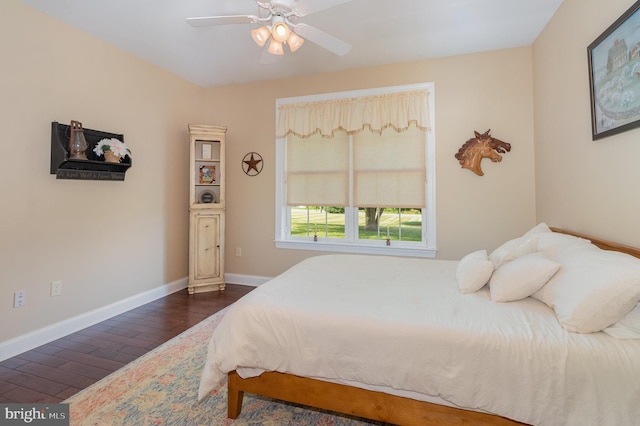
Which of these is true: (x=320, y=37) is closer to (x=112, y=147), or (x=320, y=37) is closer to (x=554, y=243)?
(x=554, y=243)

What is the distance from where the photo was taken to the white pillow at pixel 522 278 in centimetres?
150

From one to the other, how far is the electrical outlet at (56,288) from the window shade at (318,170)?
2.44 meters

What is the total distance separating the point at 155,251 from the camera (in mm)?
3613

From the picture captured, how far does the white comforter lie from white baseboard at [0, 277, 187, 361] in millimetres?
1931

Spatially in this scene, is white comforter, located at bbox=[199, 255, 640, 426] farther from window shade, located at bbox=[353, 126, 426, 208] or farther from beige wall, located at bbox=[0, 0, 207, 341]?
beige wall, located at bbox=[0, 0, 207, 341]

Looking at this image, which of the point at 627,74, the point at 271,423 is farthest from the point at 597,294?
the point at 271,423

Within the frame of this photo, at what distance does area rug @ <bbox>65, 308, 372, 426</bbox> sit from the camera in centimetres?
162

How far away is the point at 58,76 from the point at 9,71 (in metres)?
0.34

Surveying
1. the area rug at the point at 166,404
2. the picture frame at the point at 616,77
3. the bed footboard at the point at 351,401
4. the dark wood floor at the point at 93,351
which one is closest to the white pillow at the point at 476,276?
the bed footboard at the point at 351,401

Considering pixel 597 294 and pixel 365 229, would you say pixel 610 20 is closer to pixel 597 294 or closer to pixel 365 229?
pixel 597 294

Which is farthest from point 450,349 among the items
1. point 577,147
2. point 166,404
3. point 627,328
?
point 577,147

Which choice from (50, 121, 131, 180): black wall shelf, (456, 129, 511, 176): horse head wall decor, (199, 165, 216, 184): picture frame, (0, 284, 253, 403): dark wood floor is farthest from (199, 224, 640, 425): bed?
(199, 165, 216, 184): picture frame

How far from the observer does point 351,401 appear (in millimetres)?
1415

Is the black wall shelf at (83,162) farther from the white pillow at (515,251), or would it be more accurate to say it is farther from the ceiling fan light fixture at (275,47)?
the white pillow at (515,251)
